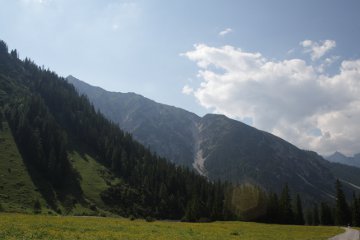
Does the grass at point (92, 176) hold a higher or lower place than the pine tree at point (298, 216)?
higher

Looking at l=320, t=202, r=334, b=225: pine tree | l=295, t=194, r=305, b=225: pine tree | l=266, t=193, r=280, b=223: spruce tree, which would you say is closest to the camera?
l=266, t=193, r=280, b=223: spruce tree

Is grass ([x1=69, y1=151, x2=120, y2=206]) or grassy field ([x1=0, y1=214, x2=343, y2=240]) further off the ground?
grass ([x1=69, y1=151, x2=120, y2=206])

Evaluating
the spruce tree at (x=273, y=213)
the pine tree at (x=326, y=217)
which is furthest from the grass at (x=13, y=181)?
the pine tree at (x=326, y=217)

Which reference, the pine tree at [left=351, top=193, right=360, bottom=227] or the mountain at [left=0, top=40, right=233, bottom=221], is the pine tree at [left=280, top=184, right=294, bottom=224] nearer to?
the pine tree at [left=351, top=193, right=360, bottom=227]

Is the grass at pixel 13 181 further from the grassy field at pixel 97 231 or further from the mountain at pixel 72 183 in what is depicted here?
the grassy field at pixel 97 231

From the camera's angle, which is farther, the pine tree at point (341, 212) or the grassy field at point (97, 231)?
the pine tree at point (341, 212)

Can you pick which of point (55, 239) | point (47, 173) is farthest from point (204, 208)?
point (55, 239)

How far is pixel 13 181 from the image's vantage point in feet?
433

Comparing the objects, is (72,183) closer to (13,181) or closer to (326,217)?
(13,181)

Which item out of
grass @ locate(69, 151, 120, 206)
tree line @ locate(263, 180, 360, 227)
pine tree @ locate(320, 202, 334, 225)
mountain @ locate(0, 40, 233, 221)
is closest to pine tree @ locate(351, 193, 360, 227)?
tree line @ locate(263, 180, 360, 227)

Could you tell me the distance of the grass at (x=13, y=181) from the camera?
11612cm

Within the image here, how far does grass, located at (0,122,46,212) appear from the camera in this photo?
116125 millimetres

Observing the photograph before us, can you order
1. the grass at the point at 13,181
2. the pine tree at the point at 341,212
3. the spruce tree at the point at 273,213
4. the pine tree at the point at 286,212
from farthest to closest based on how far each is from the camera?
1. the spruce tree at the point at 273,213
2. the pine tree at the point at 286,212
3. the pine tree at the point at 341,212
4. the grass at the point at 13,181

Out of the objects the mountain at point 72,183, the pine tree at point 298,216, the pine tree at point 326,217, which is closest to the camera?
the mountain at point 72,183
